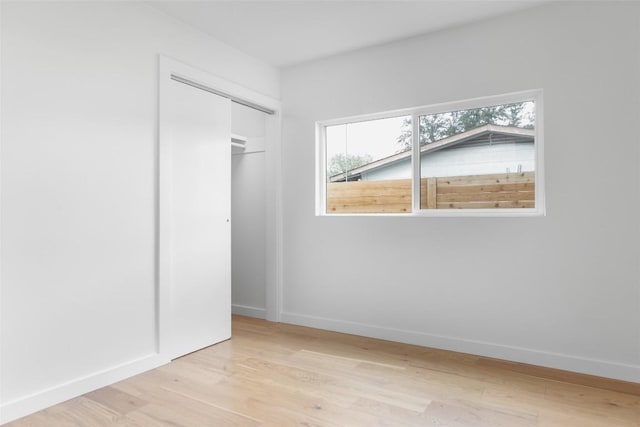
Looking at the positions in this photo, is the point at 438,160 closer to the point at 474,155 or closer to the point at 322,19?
the point at 474,155

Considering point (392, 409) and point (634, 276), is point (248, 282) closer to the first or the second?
point (392, 409)

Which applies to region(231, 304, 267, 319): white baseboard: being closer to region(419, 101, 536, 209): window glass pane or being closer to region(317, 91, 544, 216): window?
region(317, 91, 544, 216): window

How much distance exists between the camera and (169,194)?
2.90 m

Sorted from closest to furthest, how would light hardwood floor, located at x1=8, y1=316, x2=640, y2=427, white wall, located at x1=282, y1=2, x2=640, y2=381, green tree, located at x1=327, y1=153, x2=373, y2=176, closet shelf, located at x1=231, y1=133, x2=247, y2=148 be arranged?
light hardwood floor, located at x1=8, y1=316, x2=640, y2=427 < white wall, located at x1=282, y1=2, x2=640, y2=381 < green tree, located at x1=327, y1=153, x2=373, y2=176 < closet shelf, located at x1=231, y1=133, x2=247, y2=148

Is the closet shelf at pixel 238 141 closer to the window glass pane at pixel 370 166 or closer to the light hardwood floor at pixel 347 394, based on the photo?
the window glass pane at pixel 370 166

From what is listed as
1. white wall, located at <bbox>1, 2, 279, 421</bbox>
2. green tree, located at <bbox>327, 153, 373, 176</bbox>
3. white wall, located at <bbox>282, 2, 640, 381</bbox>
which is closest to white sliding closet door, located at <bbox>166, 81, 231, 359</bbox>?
white wall, located at <bbox>1, 2, 279, 421</bbox>

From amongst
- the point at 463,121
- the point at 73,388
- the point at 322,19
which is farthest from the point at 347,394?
the point at 322,19

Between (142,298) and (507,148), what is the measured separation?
9.20ft

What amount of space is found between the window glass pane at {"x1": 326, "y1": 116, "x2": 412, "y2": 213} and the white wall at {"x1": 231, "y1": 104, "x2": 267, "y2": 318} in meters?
0.78

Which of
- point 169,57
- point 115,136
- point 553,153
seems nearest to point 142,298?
point 115,136

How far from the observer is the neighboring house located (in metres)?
2.96

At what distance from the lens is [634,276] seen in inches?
98.7

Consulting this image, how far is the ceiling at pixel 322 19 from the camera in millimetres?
2779

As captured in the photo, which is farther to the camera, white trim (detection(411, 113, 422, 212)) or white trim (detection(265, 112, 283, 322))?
white trim (detection(265, 112, 283, 322))
